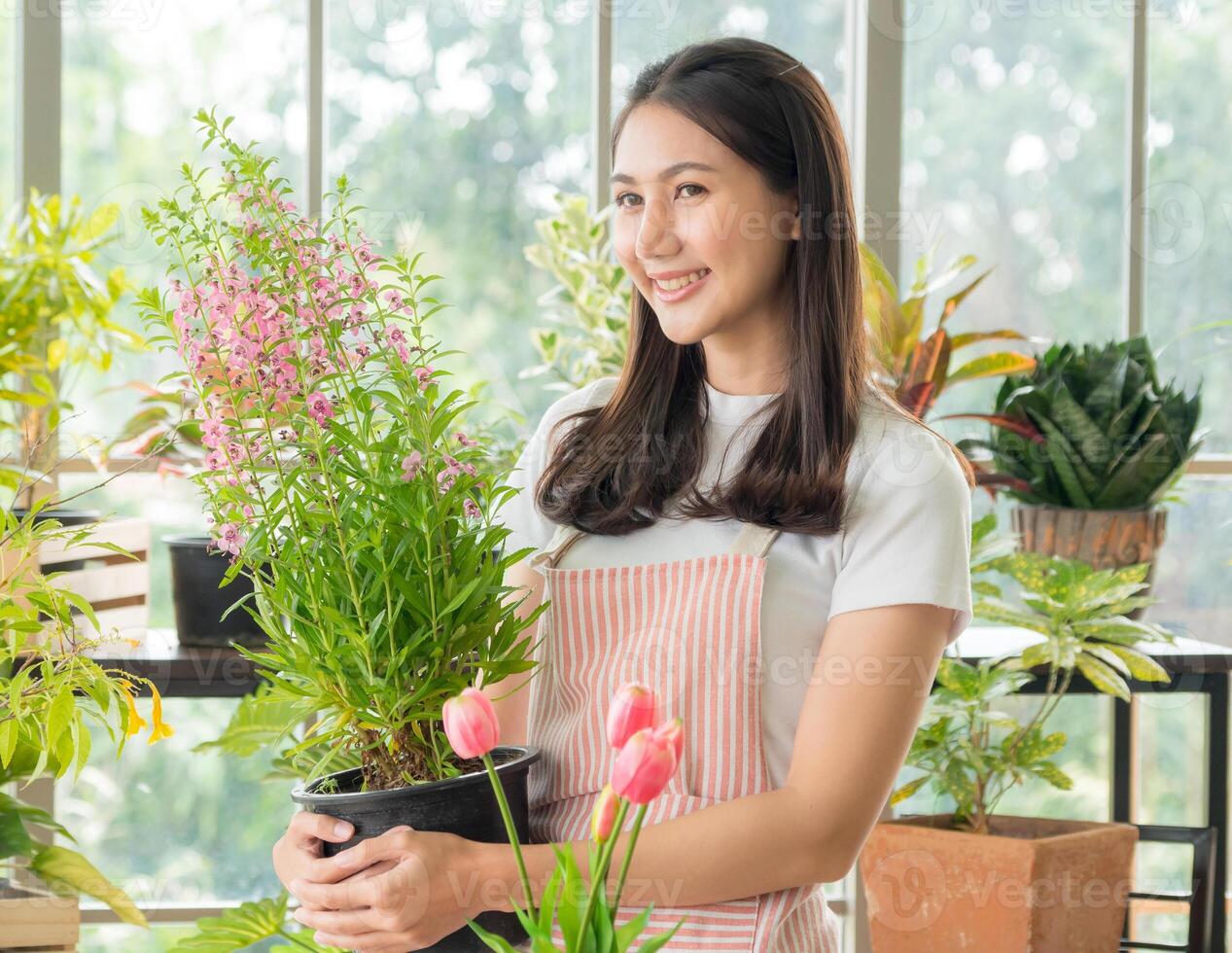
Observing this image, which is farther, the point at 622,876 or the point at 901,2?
the point at 901,2

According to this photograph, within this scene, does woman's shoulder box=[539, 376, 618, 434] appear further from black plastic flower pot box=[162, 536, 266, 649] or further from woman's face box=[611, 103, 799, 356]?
black plastic flower pot box=[162, 536, 266, 649]

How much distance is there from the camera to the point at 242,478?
110 centimetres

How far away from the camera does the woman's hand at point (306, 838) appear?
3.67 feet

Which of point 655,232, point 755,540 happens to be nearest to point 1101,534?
point 755,540

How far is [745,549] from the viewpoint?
1363mm

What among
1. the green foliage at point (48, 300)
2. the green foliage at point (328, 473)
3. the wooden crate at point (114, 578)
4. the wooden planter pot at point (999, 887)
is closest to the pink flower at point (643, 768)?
the green foliage at point (328, 473)

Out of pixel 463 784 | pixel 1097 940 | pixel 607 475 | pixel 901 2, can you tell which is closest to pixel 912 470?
pixel 607 475

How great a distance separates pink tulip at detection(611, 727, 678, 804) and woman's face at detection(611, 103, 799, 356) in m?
0.78

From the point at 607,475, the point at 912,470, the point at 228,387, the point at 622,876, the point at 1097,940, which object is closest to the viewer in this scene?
the point at 622,876

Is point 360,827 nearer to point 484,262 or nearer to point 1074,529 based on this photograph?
point 1074,529

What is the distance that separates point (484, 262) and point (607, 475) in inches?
64.6

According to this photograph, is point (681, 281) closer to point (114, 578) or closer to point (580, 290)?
point (580, 290)

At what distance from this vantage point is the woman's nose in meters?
1.39

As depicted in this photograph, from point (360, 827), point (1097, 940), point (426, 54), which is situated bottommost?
point (1097, 940)
